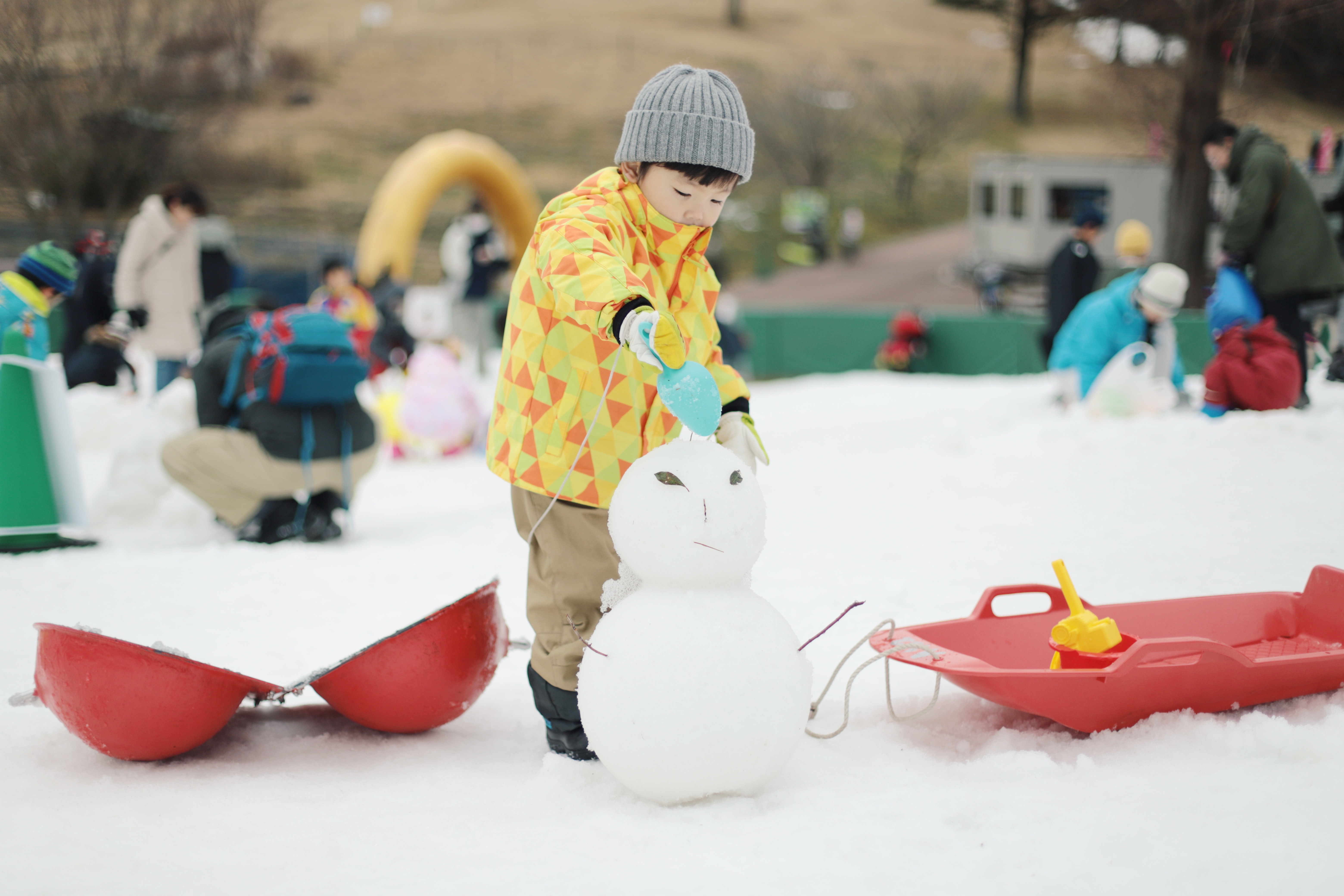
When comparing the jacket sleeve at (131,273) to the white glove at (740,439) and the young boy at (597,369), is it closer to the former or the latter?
the young boy at (597,369)

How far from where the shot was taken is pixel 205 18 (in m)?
12.5

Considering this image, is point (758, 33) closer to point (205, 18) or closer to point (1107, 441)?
point (205, 18)

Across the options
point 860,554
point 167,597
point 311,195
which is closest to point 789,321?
point 860,554

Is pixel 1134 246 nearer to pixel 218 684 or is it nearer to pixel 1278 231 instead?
pixel 1278 231

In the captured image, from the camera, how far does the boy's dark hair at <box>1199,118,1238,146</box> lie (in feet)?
18.7

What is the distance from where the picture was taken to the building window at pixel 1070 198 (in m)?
18.3

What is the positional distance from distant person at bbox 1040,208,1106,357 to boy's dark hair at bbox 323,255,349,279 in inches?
218

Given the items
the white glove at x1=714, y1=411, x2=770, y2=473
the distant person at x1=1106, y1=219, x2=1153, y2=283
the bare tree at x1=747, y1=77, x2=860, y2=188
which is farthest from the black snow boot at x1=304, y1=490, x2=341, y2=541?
the bare tree at x1=747, y1=77, x2=860, y2=188

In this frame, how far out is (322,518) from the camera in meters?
5.12

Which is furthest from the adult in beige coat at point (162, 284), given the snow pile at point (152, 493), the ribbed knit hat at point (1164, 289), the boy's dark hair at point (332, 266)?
the ribbed knit hat at point (1164, 289)

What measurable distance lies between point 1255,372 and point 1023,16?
35.7 ft

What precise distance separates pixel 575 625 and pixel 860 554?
2152mm

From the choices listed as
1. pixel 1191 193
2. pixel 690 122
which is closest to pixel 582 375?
pixel 690 122

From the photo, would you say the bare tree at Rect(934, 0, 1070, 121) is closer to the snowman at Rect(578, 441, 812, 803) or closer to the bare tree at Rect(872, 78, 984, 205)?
the bare tree at Rect(872, 78, 984, 205)
